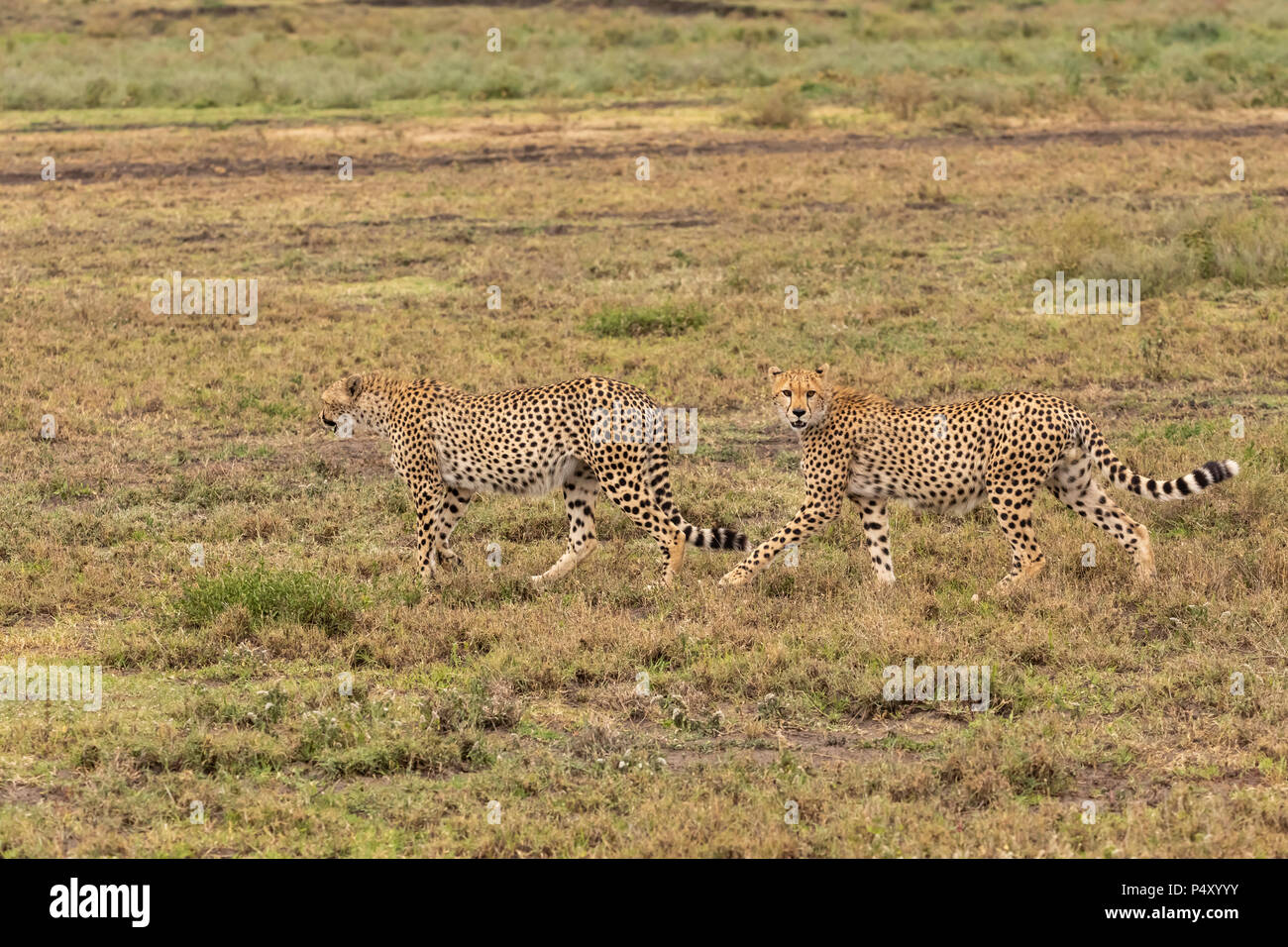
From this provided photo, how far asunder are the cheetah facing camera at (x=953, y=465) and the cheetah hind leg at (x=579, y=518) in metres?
0.96

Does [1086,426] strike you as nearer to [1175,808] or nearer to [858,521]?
[858,521]

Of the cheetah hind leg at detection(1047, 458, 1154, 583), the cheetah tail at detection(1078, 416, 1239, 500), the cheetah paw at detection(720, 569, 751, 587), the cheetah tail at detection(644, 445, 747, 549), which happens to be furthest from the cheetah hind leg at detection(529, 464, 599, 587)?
the cheetah tail at detection(1078, 416, 1239, 500)

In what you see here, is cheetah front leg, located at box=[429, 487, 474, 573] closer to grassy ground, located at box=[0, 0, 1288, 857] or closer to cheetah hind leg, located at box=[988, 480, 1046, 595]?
grassy ground, located at box=[0, 0, 1288, 857]

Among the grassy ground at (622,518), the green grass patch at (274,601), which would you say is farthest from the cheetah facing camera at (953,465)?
the green grass patch at (274,601)

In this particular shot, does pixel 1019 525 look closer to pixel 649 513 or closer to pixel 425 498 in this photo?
pixel 649 513

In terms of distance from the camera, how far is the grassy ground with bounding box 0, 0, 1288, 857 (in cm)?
664

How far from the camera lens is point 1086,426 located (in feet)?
30.2

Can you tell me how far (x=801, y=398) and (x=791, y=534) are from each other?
0.78 m

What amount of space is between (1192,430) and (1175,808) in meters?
6.70

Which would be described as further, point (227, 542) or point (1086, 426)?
point (227, 542)

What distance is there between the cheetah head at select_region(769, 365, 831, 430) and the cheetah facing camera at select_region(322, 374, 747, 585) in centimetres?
73

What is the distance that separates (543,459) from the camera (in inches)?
376

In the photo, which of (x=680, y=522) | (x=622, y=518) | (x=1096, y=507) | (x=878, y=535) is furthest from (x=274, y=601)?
(x=1096, y=507)

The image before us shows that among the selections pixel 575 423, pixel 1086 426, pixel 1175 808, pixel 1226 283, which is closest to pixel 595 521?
pixel 575 423
